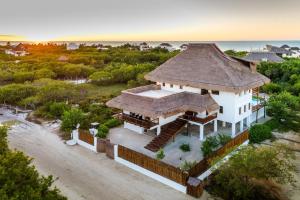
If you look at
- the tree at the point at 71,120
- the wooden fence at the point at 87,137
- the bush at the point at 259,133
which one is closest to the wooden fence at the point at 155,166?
the wooden fence at the point at 87,137

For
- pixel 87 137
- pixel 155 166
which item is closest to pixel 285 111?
pixel 155 166

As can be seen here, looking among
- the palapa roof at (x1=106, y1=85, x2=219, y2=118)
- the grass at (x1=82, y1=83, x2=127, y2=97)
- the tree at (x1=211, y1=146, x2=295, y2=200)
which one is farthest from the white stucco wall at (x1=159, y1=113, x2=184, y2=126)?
the grass at (x1=82, y1=83, x2=127, y2=97)

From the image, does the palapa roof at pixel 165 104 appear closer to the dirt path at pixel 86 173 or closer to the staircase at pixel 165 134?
the staircase at pixel 165 134

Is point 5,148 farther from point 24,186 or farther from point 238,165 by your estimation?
point 238,165

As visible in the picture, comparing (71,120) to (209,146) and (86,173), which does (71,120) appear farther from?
(209,146)

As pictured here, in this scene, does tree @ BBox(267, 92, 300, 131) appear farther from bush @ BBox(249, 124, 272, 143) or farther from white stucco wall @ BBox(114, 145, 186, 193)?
white stucco wall @ BBox(114, 145, 186, 193)
